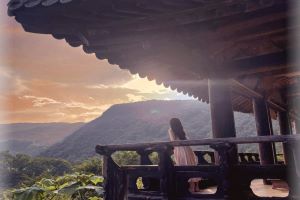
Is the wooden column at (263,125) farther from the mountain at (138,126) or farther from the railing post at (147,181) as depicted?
the mountain at (138,126)

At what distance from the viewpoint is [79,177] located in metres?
11.2

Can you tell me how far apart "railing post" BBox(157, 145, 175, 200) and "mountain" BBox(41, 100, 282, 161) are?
79637mm

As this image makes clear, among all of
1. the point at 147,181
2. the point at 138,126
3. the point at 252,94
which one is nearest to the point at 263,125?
the point at 252,94

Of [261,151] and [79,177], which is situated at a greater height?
[261,151]

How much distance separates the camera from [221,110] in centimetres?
515

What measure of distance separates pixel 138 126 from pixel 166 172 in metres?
118

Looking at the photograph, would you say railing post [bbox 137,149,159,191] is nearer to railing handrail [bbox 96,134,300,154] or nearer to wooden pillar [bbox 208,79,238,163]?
railing handrail [bbox 96,134,300,154]

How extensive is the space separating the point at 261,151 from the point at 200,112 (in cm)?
10444

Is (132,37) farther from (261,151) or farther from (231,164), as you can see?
(261,151)

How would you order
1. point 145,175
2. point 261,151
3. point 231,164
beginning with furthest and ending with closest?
point 261,151 → point 145,175 → point 231,164

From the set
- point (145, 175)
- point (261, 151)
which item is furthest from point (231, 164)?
point (261, 151)

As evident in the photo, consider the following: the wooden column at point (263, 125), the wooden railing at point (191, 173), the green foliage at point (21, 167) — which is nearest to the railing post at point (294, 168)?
the wooden railing at point (191, 173)

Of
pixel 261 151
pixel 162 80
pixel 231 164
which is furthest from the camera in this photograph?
pixel 261 151

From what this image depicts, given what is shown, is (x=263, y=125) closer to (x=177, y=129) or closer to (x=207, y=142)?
(x=177, y=129)
